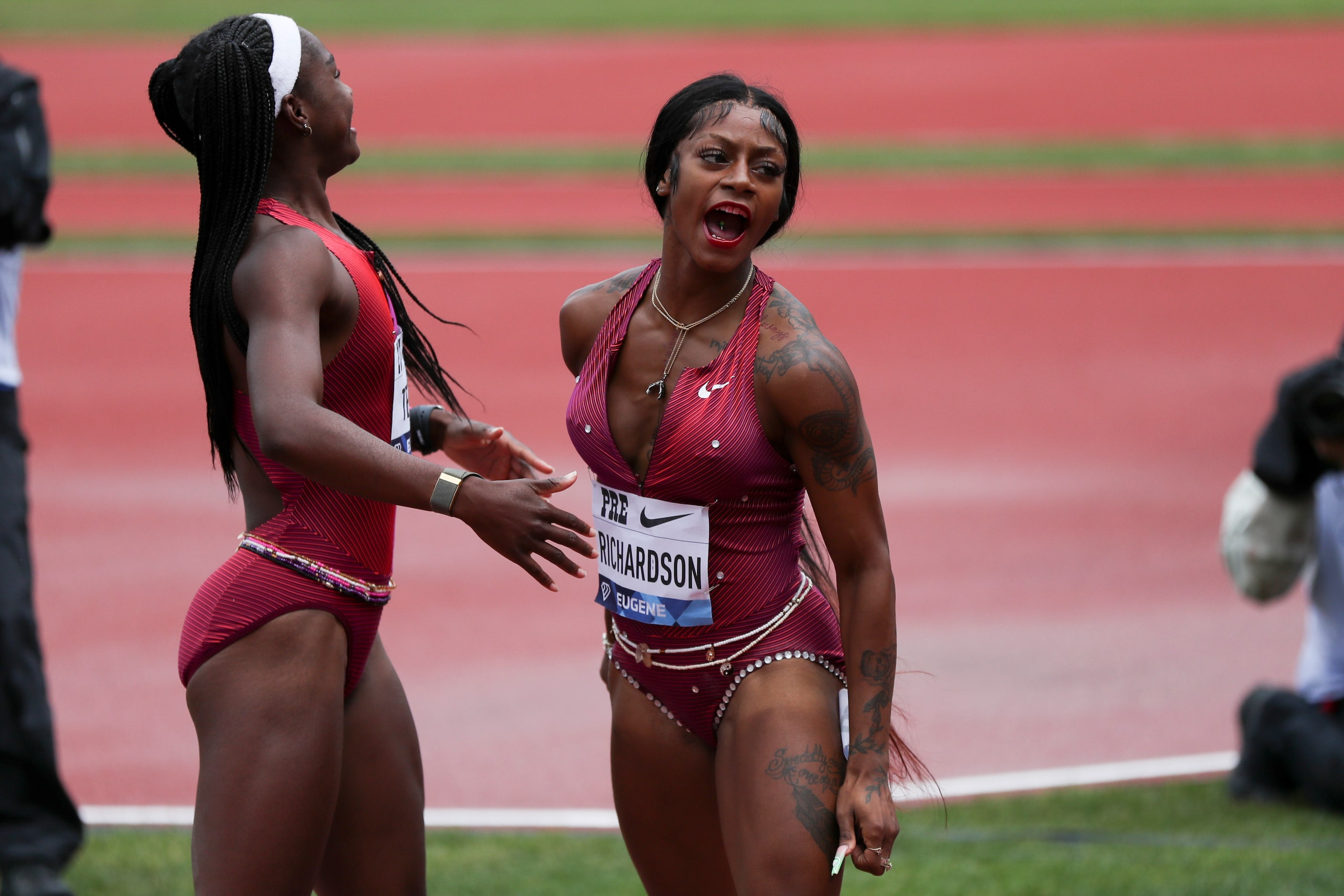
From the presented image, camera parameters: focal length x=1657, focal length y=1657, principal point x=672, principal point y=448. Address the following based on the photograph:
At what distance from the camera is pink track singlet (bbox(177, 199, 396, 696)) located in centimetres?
322

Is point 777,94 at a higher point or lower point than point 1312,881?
higher

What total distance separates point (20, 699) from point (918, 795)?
324 cm

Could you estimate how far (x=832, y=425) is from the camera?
10.3 feet

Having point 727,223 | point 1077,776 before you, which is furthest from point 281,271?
point 1077,776

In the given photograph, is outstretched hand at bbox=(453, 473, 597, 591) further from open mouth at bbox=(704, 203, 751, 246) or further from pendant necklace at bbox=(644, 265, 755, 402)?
open mouth at bbox=(704, 203, 751, 246)

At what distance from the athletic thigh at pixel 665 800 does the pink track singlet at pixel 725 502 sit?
1.9 inches

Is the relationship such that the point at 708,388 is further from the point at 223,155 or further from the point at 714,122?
the point at 223,155

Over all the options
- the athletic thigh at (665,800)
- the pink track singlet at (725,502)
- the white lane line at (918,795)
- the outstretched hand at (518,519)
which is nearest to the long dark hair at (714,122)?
the pink track singlet at (725,502)

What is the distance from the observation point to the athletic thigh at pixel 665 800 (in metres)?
3.48

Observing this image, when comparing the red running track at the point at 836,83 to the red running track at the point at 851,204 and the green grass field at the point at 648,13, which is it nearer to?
the green grass field at the point at 648,13

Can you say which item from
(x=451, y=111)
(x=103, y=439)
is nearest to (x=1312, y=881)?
(x=103, y=439)

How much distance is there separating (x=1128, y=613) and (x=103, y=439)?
22.8ft

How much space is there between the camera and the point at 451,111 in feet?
81.4

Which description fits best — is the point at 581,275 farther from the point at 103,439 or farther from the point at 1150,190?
the point at 1150,190
